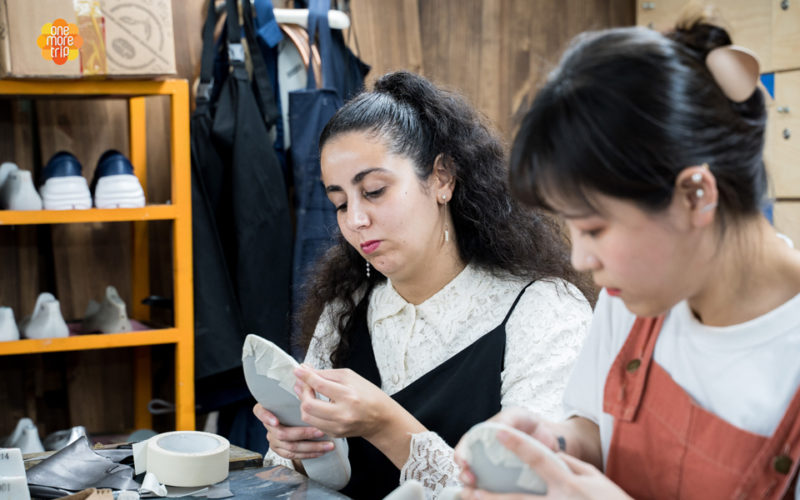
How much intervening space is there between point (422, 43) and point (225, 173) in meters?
1.00

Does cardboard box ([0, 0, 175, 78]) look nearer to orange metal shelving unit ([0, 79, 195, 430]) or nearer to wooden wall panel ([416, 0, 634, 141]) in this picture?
orange metal shelving unit ([0, 79, 195, 430])

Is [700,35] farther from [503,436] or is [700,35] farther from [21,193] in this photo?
[21,193]

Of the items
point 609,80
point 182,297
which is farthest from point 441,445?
point 182,297

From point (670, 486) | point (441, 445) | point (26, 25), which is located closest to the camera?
point (670, 486)

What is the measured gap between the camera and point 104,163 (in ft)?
7.95

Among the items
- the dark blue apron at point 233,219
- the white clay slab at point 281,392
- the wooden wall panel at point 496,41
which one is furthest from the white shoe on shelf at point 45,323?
the wooden wall panel at point 496,41

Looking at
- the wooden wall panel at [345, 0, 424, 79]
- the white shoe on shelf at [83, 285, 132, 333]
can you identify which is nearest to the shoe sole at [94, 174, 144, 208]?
the white shoe on shelf at [83, 285, 132, 333]

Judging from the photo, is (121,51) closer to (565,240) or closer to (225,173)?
(225,173)

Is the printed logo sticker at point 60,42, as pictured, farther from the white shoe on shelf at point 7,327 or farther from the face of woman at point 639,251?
the face of woman at point 639,251

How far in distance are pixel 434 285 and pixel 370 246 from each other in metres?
0.18

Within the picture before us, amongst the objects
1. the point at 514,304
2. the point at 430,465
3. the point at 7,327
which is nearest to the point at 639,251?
the point at 430,465

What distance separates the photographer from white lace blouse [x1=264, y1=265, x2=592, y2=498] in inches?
58.2

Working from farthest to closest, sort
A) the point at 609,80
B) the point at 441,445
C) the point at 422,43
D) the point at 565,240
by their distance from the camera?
the point at 422,43
the point at 565,240
the point at 441,445
the point at 609,80

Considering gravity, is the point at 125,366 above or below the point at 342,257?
below
